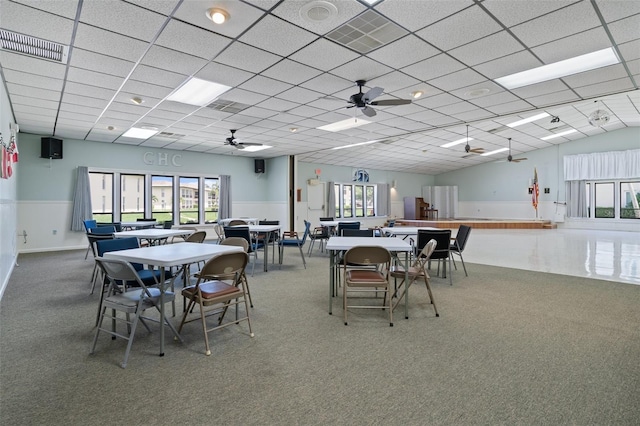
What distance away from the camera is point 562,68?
4773 millimetres

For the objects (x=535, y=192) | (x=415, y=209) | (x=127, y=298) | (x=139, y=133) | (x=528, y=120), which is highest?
(x=528, y=120)

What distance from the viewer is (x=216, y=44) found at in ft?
12.5

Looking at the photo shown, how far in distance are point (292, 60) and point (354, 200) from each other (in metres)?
11.2

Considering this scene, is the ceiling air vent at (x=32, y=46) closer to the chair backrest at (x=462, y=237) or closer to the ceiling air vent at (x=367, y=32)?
the ceiling air vent at (x=367, y=32)

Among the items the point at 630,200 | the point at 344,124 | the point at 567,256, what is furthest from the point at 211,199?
the point at 630,200

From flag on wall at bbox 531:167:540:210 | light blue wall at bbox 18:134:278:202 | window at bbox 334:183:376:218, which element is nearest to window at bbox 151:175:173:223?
light blue wall at bbox 18:134:278:202

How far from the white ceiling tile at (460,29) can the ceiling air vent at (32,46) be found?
410 centimetres

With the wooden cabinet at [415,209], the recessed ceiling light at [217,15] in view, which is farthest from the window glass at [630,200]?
the recessed ceiling light at [217,15]

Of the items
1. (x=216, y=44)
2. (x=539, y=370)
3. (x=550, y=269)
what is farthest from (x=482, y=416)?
(x=550, y=269)

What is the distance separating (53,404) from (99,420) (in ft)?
1.32

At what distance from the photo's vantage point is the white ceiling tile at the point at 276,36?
3445mm

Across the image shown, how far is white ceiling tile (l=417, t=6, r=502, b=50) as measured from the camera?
10.9ft

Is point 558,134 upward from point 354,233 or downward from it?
upward

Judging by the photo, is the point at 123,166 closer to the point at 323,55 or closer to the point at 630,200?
the point at 323,55
